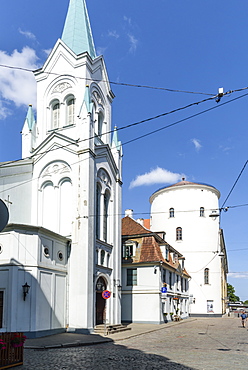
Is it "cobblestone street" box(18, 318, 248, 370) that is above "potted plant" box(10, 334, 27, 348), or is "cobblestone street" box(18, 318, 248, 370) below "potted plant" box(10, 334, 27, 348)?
below

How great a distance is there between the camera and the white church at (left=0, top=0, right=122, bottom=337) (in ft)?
71.4

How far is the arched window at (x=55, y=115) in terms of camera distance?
30.0 metres

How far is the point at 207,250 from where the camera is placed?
5306cm

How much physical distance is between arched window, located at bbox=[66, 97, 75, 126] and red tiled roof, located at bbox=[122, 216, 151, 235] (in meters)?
12.5

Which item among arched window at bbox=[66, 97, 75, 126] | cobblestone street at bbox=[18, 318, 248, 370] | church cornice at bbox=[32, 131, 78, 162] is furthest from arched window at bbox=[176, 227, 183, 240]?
cobblestone street at bbox=[18, 318, 248, 370]

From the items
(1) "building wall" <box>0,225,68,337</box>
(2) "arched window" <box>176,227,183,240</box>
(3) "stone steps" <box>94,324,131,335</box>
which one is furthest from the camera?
(2) "arched window" <box>176,227,183,240</box>

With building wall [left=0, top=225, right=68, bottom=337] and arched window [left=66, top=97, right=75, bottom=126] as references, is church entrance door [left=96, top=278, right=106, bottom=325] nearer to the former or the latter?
building wall [left=0, top=225, right=68, bottom=337]

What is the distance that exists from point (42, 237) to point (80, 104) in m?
10.5

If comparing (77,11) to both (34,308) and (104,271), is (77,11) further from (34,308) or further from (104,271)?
(34,308)

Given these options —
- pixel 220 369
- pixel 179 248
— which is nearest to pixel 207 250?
pixel 179 248

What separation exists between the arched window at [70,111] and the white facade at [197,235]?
26289 millimetres

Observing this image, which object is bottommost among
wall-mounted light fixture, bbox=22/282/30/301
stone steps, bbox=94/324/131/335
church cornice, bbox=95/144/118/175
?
stone steps, bbox=94/324/131/335

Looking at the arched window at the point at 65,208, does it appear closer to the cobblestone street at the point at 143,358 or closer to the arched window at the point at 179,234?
the cobblestone street at the point at 143,358

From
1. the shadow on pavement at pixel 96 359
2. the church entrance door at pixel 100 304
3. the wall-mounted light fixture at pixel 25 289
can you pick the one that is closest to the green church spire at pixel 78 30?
the church entrance door at pixel 100 304
